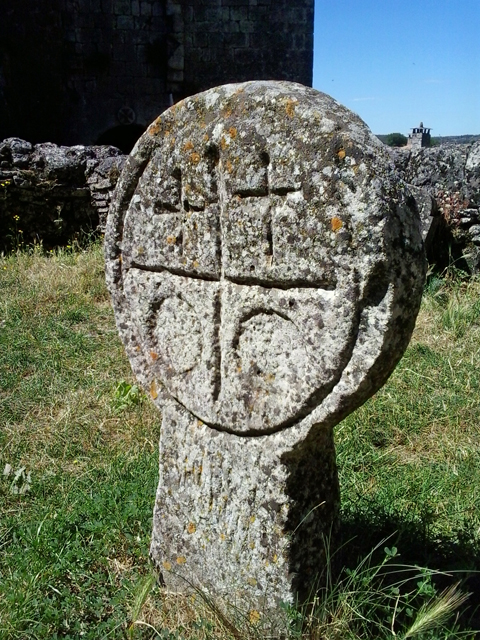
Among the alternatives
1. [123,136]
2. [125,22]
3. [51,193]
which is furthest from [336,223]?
[123,136]

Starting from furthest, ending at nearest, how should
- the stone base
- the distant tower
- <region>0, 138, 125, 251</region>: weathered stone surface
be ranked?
1. the distant tower
2. <region>0, 138, 125, 251</region>: weathered stone surface
3. the stone base

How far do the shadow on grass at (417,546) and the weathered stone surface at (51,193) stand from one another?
5479mm

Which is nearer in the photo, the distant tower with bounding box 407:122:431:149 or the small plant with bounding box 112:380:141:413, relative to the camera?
the small plant with bounding box 112:380:141:413

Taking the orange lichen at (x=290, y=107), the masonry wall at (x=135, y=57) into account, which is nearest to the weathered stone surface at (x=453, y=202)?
the orange lichen at (x=290, y=107)

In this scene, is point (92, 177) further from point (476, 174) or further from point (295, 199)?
point (295, 199)

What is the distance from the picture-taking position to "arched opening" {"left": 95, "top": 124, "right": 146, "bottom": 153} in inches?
593

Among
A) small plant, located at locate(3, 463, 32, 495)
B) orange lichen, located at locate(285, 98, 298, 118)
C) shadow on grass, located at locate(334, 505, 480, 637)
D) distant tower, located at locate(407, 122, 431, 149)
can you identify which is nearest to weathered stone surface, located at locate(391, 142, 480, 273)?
shadow on grass, located at locate(334, 505, 480, 637)

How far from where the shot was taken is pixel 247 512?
204 centimetres

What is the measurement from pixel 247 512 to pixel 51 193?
6060 mm

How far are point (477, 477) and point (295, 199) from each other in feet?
5.69

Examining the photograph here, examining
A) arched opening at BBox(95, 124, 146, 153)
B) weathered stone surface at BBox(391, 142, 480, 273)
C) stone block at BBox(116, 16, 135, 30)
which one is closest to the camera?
weathered stone surface at BBox(391, 142, 480, 273)

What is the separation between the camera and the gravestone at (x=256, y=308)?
1.68 meters

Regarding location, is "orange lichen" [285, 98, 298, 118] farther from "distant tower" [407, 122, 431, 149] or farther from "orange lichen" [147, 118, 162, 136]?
"distant tower" [407, 122, 431, 149]

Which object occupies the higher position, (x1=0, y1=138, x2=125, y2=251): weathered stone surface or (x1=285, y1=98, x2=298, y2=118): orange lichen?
(x1=285, y1=98, x2=298, y2=118): orange lichen
